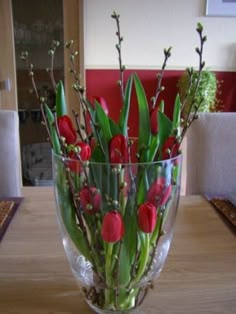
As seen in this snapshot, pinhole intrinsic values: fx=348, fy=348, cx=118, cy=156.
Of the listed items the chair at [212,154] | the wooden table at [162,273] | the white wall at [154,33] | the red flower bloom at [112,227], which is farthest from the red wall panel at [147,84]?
the red flower bloom at [112,227]

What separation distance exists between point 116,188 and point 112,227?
6cm

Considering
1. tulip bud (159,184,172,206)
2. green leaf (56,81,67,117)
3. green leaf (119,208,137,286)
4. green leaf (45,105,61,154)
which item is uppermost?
green leaf (56,81,67,117)

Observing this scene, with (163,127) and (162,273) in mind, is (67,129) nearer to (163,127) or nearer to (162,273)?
(163,127)

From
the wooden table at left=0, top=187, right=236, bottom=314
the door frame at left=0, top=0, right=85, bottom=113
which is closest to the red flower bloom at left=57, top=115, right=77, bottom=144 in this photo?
the wooden table at left=0, top=187, right=236, bottom=314

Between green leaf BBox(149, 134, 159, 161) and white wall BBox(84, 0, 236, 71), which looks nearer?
green leaf BBox(149, 134, 159, 161)

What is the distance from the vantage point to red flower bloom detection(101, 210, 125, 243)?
50cm

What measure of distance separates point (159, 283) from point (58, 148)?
34 cm

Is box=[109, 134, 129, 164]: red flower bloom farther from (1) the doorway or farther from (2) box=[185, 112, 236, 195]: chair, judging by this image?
(1) the doorway

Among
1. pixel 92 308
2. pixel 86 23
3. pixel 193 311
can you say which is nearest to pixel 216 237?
Result: pixel 193 311

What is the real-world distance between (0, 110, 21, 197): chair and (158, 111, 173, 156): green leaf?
31.5 inches

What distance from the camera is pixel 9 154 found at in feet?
4.07

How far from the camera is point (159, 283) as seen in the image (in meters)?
0.68

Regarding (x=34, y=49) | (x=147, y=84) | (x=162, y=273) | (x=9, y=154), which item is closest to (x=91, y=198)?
(x=162, y=273)

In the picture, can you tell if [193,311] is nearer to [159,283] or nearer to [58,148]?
[159,283]
